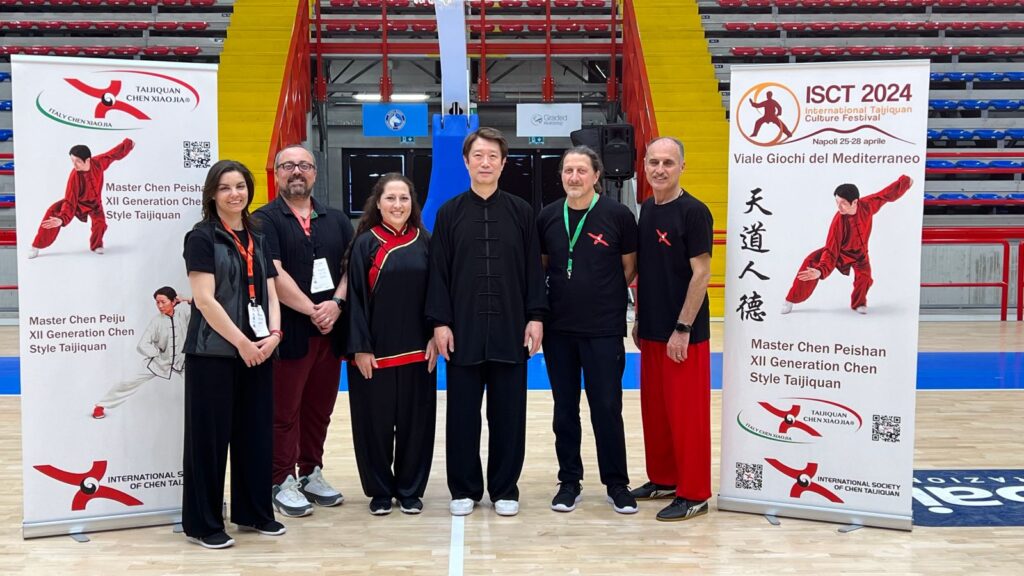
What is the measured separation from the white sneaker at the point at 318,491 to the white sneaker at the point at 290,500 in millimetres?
89

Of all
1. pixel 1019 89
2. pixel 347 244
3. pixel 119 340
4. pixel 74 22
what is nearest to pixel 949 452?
pixel 347 244

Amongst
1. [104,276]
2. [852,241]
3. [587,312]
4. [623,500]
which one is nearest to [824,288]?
[852,241]

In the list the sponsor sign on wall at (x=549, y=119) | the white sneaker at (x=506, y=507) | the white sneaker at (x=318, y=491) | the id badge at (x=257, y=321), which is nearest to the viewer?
the id badge at (x=257, y=321)

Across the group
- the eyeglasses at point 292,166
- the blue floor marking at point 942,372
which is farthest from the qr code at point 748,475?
the blue floor marking at point 942,372

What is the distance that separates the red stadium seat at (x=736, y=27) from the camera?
1331 centimetres

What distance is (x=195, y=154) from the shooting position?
371 centimetres

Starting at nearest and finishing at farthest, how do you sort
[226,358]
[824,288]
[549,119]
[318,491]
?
1. [226,358]
2. [824,288]
3. [318,491]
4. [549,119]

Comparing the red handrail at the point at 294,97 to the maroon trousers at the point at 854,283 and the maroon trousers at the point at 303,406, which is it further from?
the maroon trousers at the point at 854,283

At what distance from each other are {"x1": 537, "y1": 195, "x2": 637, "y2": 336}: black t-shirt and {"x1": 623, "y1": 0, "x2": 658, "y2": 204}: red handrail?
6.08 m

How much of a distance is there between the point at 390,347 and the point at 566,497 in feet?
3.23

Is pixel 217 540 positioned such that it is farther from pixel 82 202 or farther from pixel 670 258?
pixel 670 258

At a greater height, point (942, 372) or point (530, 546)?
point (942, 372)

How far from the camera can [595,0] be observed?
13742 mm

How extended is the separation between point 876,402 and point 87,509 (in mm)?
3171
